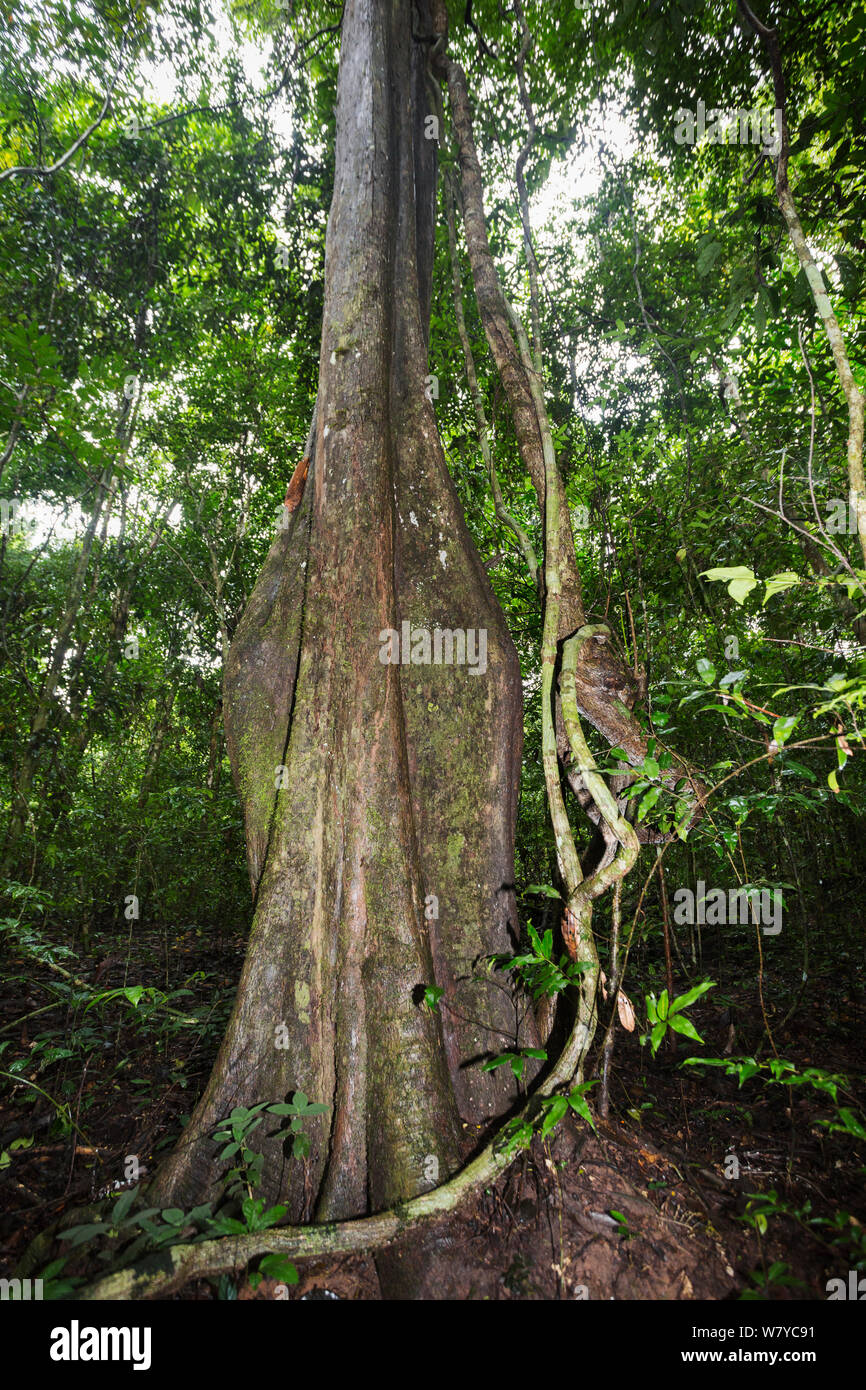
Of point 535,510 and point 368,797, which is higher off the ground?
point 535,510

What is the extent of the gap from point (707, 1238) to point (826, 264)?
3.92 meters

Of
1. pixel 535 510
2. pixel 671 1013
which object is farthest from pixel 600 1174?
pixel 535 510

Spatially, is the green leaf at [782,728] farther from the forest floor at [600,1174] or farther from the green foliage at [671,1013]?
the forest floor at [600,1174]

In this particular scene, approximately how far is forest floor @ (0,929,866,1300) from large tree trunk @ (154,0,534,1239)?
0.24 meters

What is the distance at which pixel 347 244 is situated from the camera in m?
2.82

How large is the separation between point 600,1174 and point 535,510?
4927mm

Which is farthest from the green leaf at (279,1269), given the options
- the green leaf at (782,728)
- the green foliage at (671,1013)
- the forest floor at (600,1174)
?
the green leaf at (782,728)

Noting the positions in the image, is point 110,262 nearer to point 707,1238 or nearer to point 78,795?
point 78,795

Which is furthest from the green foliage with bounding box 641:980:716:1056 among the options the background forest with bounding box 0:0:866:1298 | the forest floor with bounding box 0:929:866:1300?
the forest floor with bounding box 0:929:866:1300

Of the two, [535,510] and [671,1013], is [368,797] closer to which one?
[671,1013]

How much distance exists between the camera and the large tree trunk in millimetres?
1946

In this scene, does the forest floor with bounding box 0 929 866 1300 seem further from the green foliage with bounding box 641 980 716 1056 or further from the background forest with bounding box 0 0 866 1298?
the green foliage with bounding box 641 980 716 1056

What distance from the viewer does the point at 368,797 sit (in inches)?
84.5

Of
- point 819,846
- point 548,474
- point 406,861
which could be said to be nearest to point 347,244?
point 548,474
